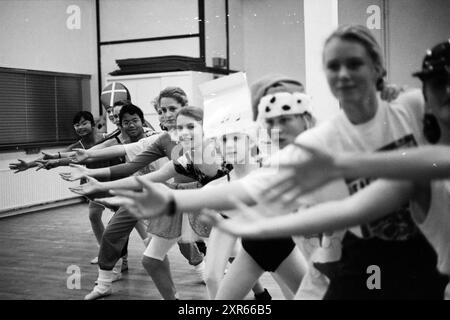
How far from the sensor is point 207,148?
8.68 ft

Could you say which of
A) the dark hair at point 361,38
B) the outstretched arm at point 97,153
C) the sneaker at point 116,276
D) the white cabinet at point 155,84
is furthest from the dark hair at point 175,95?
the white cabinet at point 155,84

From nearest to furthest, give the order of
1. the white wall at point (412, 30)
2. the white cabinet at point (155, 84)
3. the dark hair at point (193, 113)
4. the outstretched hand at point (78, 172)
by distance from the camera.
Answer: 1. the outstretched hand at point (78, 172)
2. the dark hair at point (193, 113)
3. the white cabinet at point (155, 84)
4. the white wall at point (412, 30)

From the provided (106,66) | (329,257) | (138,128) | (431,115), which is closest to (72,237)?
(138,128)

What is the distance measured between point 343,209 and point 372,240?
0.31m

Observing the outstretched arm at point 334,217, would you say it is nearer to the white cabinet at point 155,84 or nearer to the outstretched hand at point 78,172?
the outstretched hand at point 78,172

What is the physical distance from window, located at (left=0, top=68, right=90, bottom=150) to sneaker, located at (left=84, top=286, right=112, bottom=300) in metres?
3.56

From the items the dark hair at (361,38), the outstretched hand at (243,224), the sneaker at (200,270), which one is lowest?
the sneaker at (200,270)

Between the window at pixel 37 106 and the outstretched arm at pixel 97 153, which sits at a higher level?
the window at pixel 37 106

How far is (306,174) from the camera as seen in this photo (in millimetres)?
1040

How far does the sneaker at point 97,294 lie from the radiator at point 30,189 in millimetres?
3453

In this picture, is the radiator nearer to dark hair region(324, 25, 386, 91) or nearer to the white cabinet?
the white cabinet

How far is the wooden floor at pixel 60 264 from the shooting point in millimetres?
3809

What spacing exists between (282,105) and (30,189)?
19.2 ft
